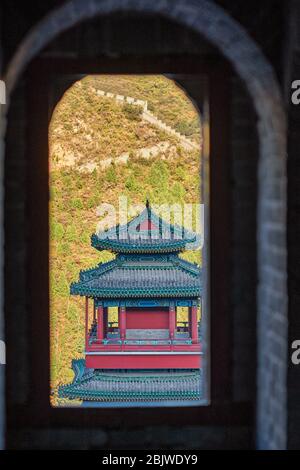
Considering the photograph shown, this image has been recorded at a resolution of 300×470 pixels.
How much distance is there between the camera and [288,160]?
3.05m

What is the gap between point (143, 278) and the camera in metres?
13.9

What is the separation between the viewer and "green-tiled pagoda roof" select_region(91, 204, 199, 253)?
512 inches

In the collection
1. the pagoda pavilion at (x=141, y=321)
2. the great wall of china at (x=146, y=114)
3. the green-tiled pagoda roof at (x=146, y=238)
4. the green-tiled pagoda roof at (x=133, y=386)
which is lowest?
the green-tiled pagoda roof at (x=133, y=386)

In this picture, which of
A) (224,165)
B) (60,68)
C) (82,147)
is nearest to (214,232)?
(224,165)

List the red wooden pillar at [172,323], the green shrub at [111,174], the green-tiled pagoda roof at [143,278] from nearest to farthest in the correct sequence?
1. the green-tiled pagoda roof at [143,278]
2. the red wooden pillar at [172,323]
3. the green shrub at [111,174]

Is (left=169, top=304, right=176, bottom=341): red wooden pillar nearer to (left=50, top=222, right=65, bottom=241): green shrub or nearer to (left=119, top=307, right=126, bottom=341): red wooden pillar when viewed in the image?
(left=119, top=307, right=126, bottom=341): red wooden pillar

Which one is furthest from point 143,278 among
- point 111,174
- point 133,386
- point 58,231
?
point 111,174

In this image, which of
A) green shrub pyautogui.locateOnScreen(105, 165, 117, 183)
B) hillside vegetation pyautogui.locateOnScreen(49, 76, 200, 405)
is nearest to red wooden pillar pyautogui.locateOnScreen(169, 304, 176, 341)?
hillside vegetation pyautogui.locateOnScreen(49, 76, 200, 405)

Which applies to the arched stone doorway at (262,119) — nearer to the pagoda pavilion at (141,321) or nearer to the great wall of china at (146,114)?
the pagoda pavilion at (141,321)

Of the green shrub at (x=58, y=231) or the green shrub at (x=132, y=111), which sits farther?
the green shrub at (x=132, y=111)

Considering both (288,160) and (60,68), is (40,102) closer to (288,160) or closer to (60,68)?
(60,68)

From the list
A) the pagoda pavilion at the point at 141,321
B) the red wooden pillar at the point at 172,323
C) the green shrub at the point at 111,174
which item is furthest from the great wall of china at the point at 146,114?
the red wooden pillar at the point at 172,323

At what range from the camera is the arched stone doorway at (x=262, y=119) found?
315 centimetres

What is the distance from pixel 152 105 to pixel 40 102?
25422 millimetres
